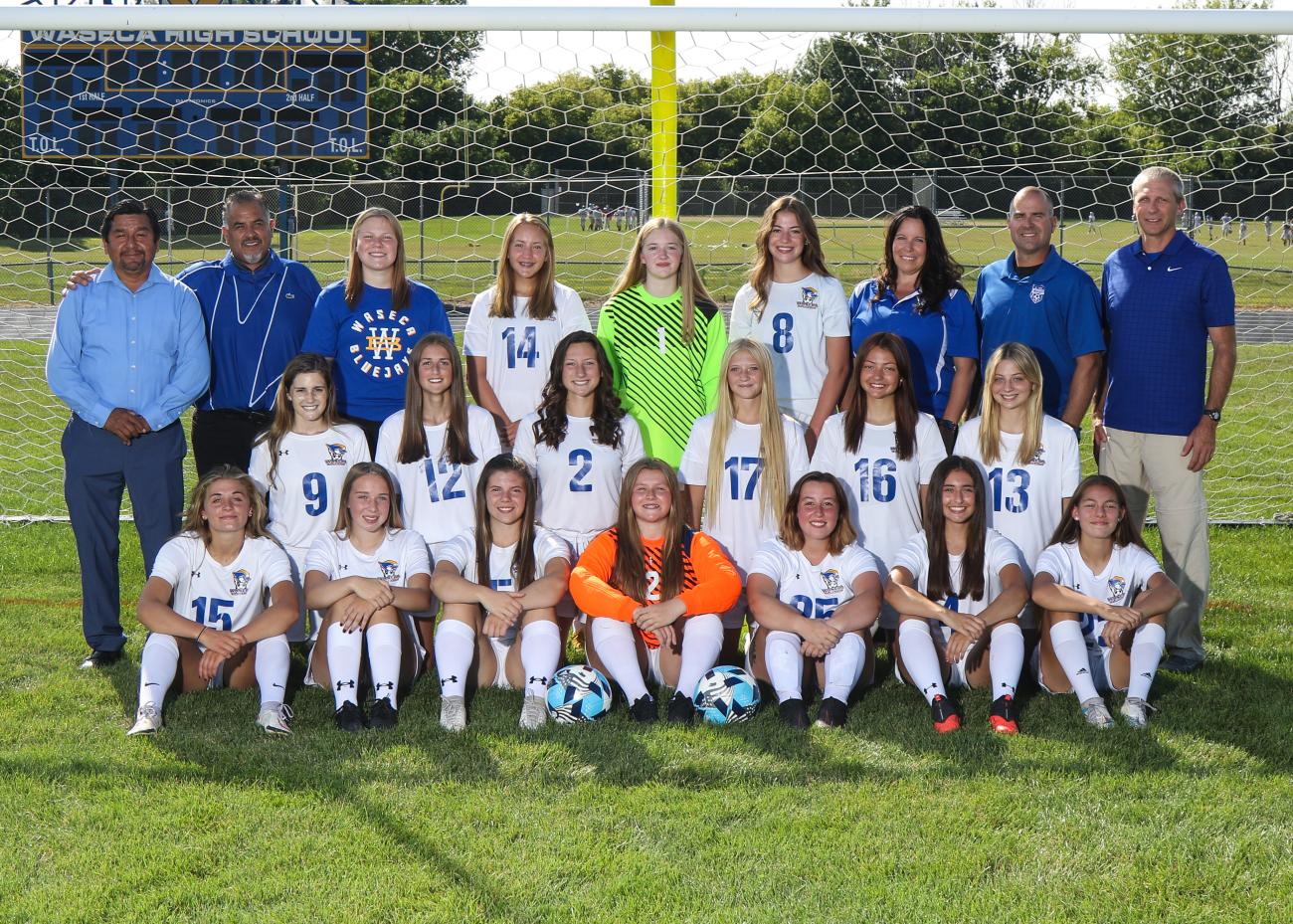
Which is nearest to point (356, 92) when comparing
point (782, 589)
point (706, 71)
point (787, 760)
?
point (706, 71)

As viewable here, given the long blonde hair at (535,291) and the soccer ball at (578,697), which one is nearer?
the soccer ball at (578,697)

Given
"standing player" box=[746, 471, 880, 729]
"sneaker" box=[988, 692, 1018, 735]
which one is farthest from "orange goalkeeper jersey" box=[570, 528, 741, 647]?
"sneaker" box=[988, 692, 1018, 735]

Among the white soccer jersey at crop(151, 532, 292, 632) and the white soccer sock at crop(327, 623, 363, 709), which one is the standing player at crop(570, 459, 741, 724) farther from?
the white soccer jersey at crop(151, 532, 292, 632)

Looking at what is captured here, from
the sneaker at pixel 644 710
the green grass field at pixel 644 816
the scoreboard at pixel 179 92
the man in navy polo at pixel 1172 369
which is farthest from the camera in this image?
the scoreboard at pixel 179 92

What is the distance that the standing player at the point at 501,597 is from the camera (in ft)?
14.8

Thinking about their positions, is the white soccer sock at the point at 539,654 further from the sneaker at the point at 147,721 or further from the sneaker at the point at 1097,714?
the sneaker at the point at 1097,714

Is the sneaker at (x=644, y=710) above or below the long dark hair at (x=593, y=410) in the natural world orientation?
below

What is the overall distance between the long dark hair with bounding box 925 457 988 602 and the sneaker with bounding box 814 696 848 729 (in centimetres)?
58

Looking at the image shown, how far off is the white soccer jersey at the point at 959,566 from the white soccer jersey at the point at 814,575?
0.42 feet

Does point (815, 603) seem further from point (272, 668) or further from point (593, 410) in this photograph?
point (272, 668)

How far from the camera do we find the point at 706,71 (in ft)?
21.4

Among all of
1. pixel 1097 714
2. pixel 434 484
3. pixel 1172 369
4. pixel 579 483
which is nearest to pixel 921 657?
pixel 1097 714

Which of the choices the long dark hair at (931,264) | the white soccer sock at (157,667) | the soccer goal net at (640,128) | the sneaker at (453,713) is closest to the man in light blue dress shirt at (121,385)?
the white soccer sock at (157,667)

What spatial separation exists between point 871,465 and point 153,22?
3205 millimetres
